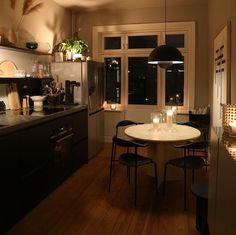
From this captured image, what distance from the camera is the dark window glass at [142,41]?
6.14m

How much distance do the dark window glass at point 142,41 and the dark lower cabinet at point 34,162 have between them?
2422mm

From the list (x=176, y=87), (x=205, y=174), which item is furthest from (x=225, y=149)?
(x=176, y=87)

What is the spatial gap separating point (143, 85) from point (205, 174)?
262cm

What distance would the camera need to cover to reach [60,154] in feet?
12.5

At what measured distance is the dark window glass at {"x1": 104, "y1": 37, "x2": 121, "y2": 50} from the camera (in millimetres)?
6320

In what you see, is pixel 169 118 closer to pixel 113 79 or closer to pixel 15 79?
pixel 15 79

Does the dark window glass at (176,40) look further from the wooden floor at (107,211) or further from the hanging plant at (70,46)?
the wooden floor at (107,211)

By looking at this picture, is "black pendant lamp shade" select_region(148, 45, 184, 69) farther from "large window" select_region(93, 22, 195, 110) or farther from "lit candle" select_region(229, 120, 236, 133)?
"large window" select_region(93, 22, 195, 110)

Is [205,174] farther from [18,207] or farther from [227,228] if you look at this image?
[227,228]

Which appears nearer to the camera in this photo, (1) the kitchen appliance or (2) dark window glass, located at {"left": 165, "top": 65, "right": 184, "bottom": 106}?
(1) the kitchen appliance

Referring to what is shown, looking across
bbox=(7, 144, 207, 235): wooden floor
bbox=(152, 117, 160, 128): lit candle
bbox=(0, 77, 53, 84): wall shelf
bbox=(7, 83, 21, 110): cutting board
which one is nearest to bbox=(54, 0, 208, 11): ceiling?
bbox=(0, 77, 53, 84): wall shelf

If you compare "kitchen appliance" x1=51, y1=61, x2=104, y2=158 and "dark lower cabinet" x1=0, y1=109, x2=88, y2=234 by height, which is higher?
"kitchen appliance" x1=51, y1=61, x2=104, y2=158

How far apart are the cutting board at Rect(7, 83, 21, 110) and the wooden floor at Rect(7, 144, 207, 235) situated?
4.09ft

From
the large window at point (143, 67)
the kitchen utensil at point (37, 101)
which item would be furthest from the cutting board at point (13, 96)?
the large window at point (143, 67)
